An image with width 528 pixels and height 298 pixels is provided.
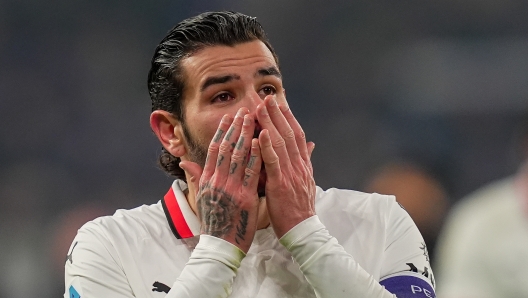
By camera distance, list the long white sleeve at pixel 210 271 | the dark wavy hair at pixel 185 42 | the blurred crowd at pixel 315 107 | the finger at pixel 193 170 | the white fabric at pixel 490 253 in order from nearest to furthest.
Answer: the long white sleeve at pixel 210 271
the finger at pixel 193 170
the dark wavy hair at pixel 185 42
the white fabric at pixel 490 253
the blurred crowd at pixel 315 107

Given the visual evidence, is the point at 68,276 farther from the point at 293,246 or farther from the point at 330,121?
the point at 330,121

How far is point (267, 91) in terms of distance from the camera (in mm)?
2348

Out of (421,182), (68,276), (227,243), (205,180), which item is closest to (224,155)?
(205,180)

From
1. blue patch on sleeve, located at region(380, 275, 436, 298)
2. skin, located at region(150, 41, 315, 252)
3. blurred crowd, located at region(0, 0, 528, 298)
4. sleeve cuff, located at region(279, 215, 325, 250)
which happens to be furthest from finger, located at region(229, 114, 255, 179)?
blurred crowd, located at region(0, 0, 528, 298)

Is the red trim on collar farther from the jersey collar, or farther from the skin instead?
the skin

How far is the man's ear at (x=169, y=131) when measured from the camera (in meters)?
2.47

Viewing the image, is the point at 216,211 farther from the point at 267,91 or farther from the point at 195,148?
the point at 267,91

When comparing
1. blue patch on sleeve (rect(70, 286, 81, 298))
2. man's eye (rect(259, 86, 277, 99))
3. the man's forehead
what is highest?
the man's forehead

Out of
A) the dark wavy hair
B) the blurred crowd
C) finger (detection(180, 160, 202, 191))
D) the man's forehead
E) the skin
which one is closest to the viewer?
the skin

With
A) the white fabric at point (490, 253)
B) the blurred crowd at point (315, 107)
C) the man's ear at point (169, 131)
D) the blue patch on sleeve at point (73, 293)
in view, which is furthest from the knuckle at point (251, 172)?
the blurred crowd at point (315, 107)

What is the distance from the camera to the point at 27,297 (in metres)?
4.26

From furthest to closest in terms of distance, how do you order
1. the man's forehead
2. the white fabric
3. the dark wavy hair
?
the white fabric → the dark wavy hair → the man's forehead

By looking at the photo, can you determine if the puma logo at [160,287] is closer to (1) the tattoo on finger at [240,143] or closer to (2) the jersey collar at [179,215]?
(2) the jersey collar at [179,215]

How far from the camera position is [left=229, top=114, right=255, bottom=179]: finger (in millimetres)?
2105
